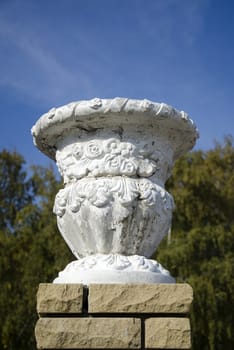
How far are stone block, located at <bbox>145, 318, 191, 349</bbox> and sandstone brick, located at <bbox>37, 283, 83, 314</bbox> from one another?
0.36 metres

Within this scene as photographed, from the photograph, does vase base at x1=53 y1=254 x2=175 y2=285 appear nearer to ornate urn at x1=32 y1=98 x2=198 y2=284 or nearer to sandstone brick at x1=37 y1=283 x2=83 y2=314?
ornate urn at x1=32 y1=98 x2=198 y2=284

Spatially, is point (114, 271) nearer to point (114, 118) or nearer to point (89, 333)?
point (89, 333)

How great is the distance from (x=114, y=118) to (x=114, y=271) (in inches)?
33.4

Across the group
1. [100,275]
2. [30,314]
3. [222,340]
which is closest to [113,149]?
[100,275]

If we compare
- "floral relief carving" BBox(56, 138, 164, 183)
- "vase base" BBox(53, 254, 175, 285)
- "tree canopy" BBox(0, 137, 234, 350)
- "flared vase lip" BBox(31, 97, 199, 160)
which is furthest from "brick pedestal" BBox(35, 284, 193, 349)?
"tree canopy" BBox(0, 137, 234, 350)

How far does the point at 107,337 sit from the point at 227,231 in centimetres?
1026

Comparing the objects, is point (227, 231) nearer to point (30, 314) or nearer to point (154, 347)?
point (30, 314)

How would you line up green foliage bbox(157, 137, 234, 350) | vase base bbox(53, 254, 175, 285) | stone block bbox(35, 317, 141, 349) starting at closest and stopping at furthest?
stone block bbox(35, 317, 141, 349)
vase base bbox(53, 254, 175, 285)
green foliage bbox(157, 137, 234, 350)

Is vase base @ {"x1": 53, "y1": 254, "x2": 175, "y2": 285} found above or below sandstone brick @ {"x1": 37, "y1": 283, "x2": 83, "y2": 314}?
above

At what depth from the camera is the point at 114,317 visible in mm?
2553

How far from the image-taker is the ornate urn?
279 cm

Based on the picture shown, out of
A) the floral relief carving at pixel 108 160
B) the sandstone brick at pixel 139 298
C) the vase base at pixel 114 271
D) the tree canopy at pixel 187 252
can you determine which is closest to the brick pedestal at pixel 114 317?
the sandstone brick at pixel 139 298

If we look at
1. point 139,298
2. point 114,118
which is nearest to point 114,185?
point 114,118

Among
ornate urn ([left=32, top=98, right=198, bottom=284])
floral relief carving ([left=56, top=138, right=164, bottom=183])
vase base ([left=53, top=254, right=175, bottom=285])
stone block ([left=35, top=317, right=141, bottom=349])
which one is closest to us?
stone block ([left=35, top=317, right=141, bottom=349])
